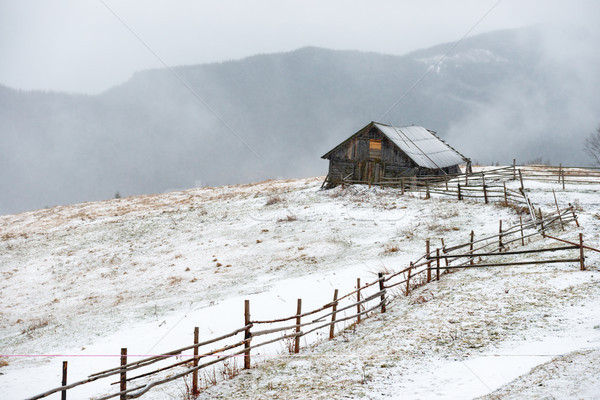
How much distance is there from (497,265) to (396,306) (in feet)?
11.0

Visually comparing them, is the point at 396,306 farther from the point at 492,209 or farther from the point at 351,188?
the point at 351,188

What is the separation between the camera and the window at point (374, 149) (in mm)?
34531

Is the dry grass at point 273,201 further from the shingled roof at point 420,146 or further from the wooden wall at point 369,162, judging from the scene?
the shingled roof at point 420,146

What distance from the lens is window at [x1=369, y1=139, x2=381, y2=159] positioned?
34.5 meters

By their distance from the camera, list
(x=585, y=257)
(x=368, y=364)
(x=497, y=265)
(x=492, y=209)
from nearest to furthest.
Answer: (x=368, y=364)
(x=585, y=257)
(x=497, y=265)
(x=492, y=209)

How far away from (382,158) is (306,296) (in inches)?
881

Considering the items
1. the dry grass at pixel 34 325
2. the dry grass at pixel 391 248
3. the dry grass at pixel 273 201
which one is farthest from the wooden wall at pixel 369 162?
the dry grass at pixel 34 325

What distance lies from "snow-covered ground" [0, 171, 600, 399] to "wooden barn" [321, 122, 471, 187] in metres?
3.06

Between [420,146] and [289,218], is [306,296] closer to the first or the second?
[289,218]

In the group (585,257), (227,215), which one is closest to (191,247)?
(227,215)

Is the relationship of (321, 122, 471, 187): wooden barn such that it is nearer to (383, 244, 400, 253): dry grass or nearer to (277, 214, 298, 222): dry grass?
(277, 214, 298, 222): dry grass

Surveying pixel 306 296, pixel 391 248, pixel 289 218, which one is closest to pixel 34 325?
pixel 306 296

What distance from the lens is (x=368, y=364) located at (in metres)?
7.90

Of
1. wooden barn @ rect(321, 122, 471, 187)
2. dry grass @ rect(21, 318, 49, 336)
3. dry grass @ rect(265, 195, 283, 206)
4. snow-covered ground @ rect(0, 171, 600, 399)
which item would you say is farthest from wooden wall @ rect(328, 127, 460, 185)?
dry grass @ rect(21, 318, 49, 336)
